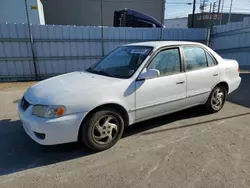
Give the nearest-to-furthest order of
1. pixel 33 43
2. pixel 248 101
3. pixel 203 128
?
pixel 203 128 < pixel 248 101 < pixel 33 43

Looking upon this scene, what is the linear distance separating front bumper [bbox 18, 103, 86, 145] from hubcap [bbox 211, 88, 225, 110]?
298 cm

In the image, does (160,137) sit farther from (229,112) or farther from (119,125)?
(229,112)

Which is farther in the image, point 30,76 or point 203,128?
point 30,76

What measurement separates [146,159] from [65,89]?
5.07 feet

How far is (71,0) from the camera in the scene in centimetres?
1691

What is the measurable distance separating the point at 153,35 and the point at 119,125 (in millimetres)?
7471

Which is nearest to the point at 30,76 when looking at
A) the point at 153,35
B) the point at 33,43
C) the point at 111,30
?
the point at 33,43

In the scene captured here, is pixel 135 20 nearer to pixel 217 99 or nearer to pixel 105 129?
pixel 217 99

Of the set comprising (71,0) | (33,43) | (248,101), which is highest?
(71,0)

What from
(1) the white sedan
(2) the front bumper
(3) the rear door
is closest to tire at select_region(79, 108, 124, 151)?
(1) the white sedan

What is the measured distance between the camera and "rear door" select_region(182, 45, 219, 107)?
12.3 feet

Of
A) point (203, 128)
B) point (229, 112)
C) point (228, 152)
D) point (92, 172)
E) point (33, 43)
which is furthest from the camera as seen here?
point (33, 43)

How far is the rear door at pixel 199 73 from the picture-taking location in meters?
3.75

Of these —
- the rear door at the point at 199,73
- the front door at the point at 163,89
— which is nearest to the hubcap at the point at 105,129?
the front door at the point at 163,89
